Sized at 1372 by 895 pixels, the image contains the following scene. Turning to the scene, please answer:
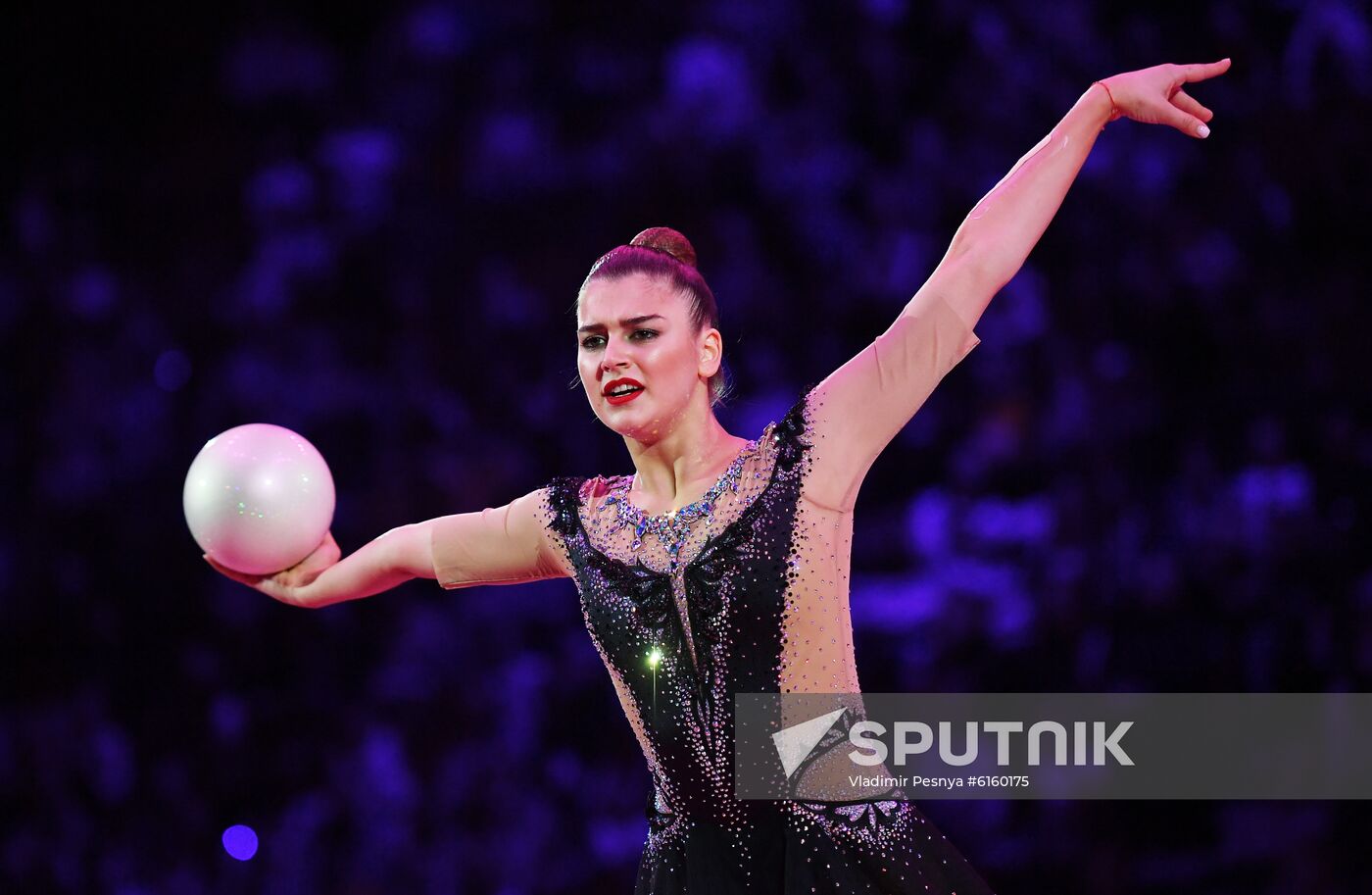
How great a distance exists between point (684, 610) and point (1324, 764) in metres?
1.68

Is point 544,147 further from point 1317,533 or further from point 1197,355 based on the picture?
point 1317,533

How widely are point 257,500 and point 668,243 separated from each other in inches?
27.0

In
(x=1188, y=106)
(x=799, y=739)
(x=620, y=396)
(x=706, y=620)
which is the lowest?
(x=799, y=739)

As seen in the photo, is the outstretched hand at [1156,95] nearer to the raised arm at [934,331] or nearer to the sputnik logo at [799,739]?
the raised arm at [934,331]

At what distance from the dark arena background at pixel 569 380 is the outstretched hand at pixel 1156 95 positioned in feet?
3.25

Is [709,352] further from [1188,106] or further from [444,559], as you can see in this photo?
[1188,106]

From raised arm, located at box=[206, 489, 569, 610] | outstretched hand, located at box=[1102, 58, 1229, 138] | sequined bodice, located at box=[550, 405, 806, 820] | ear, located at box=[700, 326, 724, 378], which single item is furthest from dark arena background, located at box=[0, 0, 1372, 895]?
outstretched hand, located at box=[1102, 58, 1229, 138]

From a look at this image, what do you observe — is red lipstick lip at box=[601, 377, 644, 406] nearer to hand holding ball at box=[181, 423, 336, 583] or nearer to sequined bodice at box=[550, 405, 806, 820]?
sequined bodice at box=[550, 405, 806, 820]

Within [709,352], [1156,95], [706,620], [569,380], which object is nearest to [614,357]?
[709,352]

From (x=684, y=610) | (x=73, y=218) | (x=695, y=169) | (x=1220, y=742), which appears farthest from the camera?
(x=73, y=218)

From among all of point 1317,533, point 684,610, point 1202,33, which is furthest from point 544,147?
point 1317,533

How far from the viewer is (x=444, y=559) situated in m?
1.87

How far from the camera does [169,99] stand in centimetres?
303

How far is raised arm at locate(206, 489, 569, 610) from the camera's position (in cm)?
182
